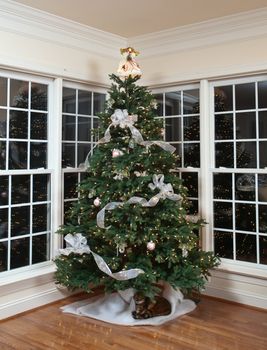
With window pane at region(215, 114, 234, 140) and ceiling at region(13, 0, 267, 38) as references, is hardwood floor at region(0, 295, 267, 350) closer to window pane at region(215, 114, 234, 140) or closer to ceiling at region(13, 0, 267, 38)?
window pane at region(215, 114, 234, 140)

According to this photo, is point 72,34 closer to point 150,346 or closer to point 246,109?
point 246,109

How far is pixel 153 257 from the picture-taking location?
10.9 ft

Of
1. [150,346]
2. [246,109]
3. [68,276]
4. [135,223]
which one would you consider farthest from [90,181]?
[246,109]

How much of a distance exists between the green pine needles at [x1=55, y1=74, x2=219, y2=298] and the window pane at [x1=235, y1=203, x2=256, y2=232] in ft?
1.65

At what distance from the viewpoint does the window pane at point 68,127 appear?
3.96m

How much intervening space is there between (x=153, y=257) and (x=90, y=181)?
2.86 ft

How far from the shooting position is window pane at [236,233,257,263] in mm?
3747

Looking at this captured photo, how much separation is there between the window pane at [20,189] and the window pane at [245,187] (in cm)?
204

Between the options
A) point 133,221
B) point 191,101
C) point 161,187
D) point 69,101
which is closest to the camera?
point 133,221

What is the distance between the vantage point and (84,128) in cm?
418

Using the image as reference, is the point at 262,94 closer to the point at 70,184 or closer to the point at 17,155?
the point at 70,184

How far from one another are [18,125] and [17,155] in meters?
0.28

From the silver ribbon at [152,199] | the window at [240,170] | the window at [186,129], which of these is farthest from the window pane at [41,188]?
the window at [240,170]

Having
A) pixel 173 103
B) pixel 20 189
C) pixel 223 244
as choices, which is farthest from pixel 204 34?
pixel 20 189
